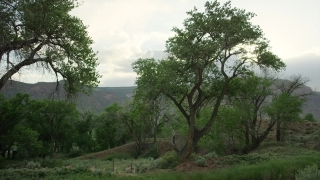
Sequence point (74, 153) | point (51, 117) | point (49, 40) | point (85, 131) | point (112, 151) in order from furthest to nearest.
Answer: point (85, 131) → point (74, 153) → point (112, 151) → point (51, 117) → point (49, 40)

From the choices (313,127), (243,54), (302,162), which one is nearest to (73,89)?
(243,54)

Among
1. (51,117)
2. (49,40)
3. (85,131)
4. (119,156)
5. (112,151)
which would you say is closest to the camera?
(49,40)

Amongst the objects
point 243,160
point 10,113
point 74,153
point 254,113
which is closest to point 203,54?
point 243,160

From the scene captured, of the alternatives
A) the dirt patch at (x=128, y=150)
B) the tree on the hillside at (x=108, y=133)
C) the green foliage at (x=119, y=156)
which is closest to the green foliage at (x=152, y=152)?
the dirt patch at (x=128, y=150)

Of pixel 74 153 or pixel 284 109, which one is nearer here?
pixel 284 109

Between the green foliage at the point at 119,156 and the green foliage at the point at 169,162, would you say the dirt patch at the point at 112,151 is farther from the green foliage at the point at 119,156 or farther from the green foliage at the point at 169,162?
the green foliage at the point at 169,162

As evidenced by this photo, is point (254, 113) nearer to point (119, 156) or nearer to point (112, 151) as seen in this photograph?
point (119, 156)

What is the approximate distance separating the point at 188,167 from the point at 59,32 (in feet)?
33.7

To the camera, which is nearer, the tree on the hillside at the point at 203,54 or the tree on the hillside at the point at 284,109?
the tree on the hillside at the point at 203,54

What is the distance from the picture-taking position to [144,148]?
164 feet

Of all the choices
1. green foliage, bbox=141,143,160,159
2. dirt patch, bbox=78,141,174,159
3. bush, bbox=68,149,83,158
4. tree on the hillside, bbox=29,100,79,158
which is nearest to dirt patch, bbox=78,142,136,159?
dirt patch, bbox=78,141,174,159

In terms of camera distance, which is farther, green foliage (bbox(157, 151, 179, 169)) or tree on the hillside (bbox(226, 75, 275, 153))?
tree on the hillside (bbox(226, 75, 275, 153))

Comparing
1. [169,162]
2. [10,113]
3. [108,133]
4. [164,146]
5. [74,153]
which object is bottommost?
[74,153]

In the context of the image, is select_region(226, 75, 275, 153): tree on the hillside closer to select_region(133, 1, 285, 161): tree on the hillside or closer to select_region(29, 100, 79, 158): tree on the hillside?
select_region(133, 1, 285, 161): tree on the hillside
